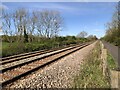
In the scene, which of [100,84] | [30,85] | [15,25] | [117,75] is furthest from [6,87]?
[15,25]

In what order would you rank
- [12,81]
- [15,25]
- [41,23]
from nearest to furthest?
[12,81] → [15,25] → [41,23]

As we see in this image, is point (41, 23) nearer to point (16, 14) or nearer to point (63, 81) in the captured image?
point (16, 14)

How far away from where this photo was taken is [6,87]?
25.8ft

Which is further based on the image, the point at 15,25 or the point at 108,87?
the point at 15,25

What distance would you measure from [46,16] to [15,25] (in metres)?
16.3

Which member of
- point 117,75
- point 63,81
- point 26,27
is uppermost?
point 26,27

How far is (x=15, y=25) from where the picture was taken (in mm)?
59312

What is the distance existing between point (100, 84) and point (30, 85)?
2.89 meters

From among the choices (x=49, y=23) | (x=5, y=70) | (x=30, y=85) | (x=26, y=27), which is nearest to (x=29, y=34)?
(x=26, y=27)

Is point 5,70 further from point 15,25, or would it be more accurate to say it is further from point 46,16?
point 46,16

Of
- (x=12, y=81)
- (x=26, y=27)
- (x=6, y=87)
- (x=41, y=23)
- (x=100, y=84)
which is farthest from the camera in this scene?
(x=41, y=23)

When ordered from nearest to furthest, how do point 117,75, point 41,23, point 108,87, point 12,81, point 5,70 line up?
point 117,75, point 108,87, point 12,81, point 5,70, point 41,23

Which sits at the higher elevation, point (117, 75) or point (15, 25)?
point (15, 25)

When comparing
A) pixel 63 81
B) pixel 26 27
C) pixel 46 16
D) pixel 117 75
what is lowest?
pixel 63 81
